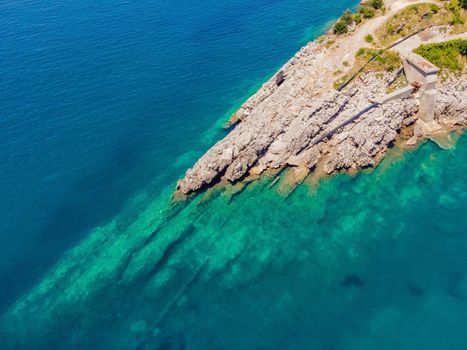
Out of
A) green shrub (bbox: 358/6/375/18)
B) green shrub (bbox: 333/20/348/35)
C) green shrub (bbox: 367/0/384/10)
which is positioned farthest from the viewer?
green shrub (bbox: 367/0/384/10)

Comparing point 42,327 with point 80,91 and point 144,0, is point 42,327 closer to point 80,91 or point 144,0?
point 80,91

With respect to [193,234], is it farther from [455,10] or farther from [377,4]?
[455,10]

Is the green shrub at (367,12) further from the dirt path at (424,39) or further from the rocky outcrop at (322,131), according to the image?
the rocky outcrop at (322,131)

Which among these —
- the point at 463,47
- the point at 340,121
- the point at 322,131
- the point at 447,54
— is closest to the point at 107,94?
the point at 322,131

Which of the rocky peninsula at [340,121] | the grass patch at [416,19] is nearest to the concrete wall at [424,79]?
the rocky peninsula at [340,121]

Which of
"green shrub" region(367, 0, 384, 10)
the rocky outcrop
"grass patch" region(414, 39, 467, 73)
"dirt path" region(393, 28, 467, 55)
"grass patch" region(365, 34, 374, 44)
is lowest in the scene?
the rocky outcrop

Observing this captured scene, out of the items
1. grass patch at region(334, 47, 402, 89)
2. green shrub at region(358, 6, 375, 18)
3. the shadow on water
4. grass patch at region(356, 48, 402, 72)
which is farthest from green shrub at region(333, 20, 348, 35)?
the shadow on water

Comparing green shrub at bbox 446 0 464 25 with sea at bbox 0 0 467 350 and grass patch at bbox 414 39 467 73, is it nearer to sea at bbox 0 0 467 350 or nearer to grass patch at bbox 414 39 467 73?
grass patch at bbox 414 39 467 73
